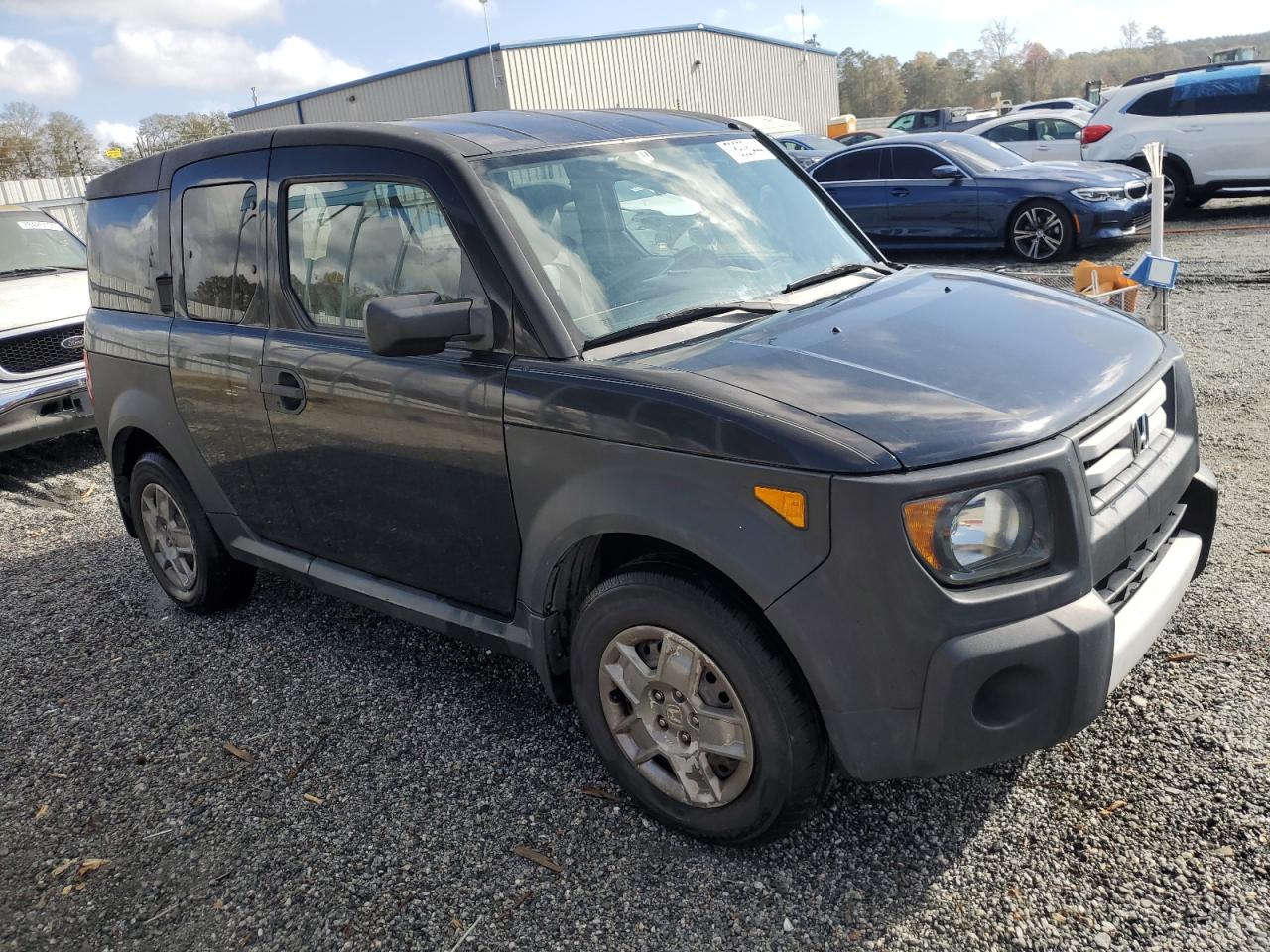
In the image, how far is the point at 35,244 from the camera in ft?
28.0

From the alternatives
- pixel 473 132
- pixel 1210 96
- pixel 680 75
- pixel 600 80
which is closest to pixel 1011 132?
pixel 1210 96

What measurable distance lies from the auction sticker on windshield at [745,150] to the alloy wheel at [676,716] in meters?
1.96

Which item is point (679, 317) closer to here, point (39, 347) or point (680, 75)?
point (39, 347)

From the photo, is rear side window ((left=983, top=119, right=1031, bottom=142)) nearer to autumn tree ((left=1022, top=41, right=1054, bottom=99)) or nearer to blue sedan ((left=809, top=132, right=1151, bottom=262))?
blue sedan ((left=809, top=132, right=1151, bottom=262))

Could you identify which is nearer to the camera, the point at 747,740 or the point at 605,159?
the point at 747,740

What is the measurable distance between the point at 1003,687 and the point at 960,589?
0.84 feet

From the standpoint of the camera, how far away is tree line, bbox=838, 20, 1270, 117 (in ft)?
304

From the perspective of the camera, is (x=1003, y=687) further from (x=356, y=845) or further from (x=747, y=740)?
(x=356, y=845)

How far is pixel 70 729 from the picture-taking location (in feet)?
12.4

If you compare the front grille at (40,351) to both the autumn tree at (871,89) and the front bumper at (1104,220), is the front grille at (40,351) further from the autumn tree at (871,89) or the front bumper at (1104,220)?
the autumn tree at (871,89)

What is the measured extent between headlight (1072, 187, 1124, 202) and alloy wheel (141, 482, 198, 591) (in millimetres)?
10160

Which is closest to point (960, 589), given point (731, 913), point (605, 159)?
point (731, 913)

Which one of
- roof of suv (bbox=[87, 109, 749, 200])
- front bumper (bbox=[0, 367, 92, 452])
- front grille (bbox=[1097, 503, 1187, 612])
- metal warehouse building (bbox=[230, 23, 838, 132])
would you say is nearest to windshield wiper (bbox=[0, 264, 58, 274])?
front bumper (bbox=[0, 367, 92, 452])

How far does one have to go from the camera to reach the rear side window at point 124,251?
416 centimetres
